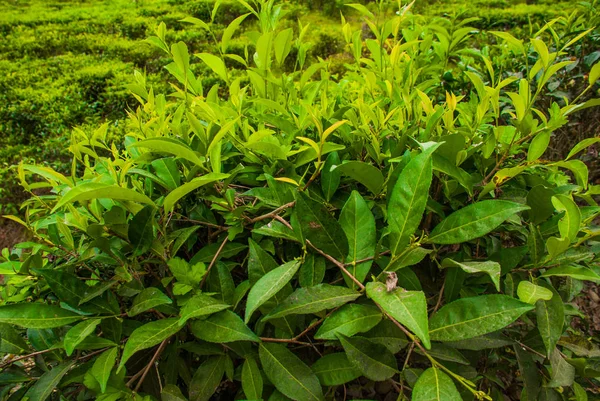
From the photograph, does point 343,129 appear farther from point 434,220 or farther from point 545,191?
point 545,191

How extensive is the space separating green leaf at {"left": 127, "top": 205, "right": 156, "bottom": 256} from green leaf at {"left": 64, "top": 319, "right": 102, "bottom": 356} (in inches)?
6.7

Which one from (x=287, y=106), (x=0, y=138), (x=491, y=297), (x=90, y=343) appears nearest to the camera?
(x=491, y=297)

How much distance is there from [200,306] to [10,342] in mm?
526

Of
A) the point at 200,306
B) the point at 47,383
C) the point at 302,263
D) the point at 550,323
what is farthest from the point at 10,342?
the point at 550,323

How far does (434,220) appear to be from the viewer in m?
Answer: 1.15

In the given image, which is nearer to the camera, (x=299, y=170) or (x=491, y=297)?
(x=491, y=297)

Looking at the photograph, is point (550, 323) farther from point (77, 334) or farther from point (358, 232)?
point (77, 334)

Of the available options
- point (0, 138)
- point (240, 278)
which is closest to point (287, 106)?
point (240, 278)

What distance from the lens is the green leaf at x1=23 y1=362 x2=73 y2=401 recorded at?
902 mm

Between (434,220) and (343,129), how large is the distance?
366 millimetres

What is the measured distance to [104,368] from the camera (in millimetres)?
848

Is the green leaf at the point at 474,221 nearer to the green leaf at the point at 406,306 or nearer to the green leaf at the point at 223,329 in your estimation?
the green leaf at the point at 406,306

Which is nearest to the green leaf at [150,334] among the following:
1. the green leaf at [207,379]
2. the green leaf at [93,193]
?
the green leaf at [207,379]

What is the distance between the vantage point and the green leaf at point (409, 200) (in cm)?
78
